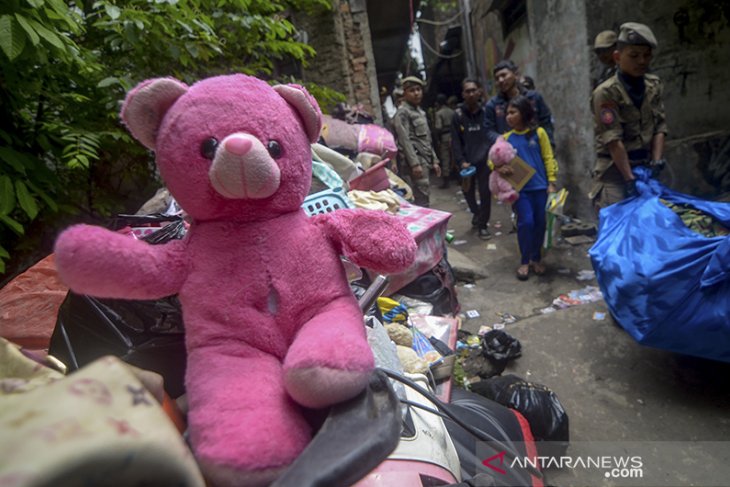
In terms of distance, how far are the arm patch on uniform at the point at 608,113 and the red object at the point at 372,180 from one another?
1.58 m

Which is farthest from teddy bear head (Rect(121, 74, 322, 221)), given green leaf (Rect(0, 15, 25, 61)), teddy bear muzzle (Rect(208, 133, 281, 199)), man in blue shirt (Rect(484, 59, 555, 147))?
man in blue shirt (Rect(484, 59, 555, 147))

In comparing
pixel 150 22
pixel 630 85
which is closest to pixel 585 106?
pixel 630 85

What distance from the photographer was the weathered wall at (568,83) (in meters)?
4.82

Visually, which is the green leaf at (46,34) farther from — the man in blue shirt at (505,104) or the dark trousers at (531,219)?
Result: the man in blue shirt at (505,104)

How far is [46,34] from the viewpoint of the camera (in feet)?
5.25

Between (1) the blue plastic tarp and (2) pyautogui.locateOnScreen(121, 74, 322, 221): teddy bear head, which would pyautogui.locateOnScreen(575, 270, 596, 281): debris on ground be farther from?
(2) pyautogui.locateOnScreen(121, 74, 322, 221): teddy bear head

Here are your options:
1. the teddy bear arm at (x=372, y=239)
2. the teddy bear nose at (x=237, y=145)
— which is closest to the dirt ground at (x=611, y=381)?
the teddy bear arm at (x=372, y=239)

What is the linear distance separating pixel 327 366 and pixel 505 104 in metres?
4.44

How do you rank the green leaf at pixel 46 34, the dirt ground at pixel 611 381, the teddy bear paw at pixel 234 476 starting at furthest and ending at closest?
the dirt ground at pixel 611 381 < the green leaf at pixel 46 34 < the teddy bear paw at pixel 234 476

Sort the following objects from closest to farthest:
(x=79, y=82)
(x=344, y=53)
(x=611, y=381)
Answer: (x=79, y=82)
(x=611, y=381)
(x=344, y=53)

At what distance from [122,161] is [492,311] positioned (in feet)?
10.4

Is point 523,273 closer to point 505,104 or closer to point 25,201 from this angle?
point 505,104

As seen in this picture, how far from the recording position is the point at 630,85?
9.62 feet

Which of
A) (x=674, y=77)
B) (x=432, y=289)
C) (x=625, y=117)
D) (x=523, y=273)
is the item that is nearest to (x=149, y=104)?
(x=432, y=289)
